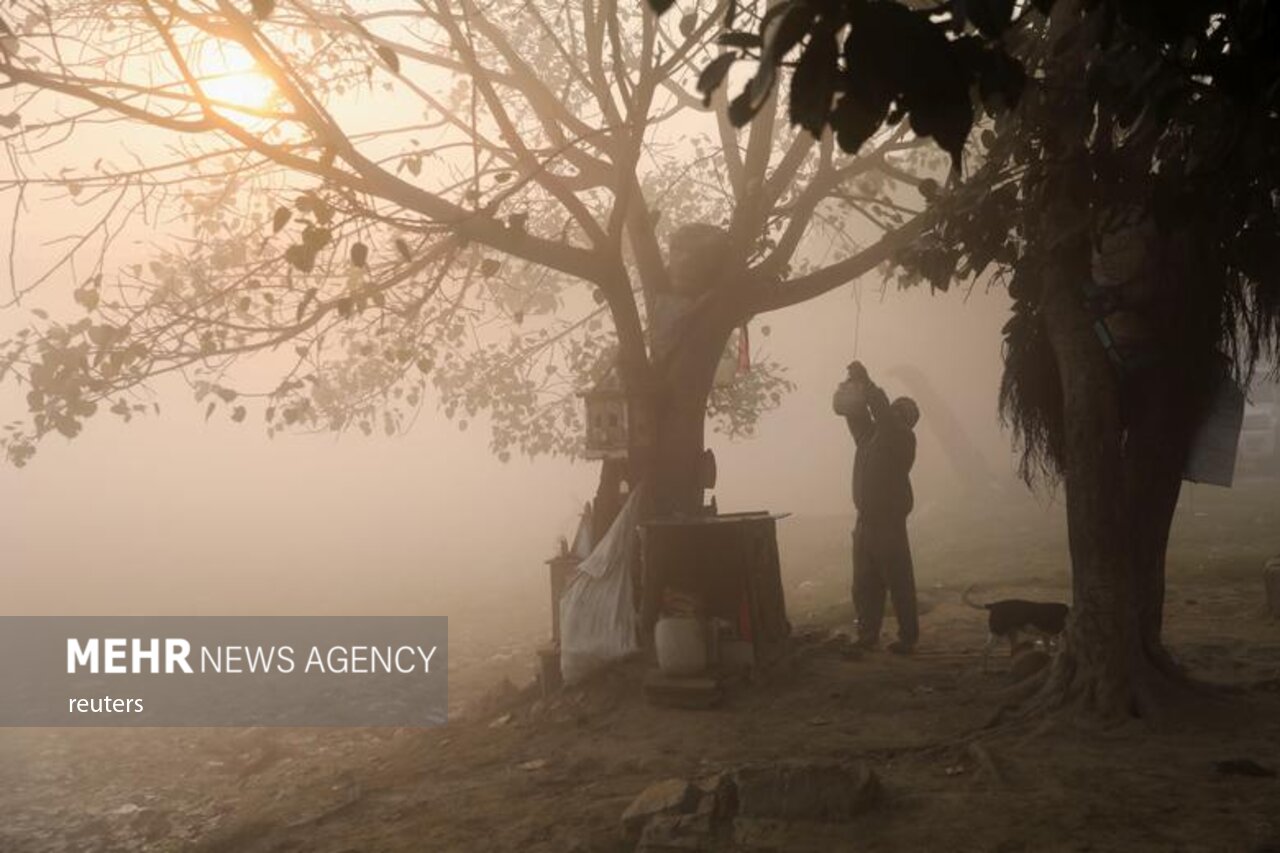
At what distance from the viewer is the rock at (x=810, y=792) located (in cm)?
466

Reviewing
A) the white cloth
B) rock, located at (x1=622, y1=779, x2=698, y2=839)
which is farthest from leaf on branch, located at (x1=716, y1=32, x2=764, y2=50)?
the white cloth

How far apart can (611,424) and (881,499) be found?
214 cm

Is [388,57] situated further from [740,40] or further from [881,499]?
[881,499]

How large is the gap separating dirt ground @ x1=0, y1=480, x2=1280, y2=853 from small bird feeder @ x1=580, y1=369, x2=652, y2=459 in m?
1.68

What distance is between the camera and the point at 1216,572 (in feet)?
37.3

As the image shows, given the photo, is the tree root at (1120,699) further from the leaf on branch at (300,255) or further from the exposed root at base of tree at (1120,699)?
the leaf on branch at (300,255)

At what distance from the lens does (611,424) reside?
8.14m

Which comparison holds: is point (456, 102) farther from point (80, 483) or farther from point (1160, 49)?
point (80, 483)

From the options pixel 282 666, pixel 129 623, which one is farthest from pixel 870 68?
pixel 129 623

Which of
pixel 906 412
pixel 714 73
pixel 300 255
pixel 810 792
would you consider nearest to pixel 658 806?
pixel 810 792

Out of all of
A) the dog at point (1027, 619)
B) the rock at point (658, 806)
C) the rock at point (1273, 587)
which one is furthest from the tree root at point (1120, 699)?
the rock at point (1273, 587)

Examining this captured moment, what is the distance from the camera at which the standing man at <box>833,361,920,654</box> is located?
8.26 m

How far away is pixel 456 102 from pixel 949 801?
9580 mm

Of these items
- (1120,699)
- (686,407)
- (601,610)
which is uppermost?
(686,407)
